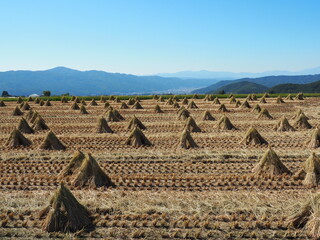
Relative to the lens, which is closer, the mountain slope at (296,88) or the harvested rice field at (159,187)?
the harvested rice field at (159,187)

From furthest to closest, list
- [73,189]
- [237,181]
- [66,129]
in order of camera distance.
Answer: [66,129] → [237,181] → [73,189]

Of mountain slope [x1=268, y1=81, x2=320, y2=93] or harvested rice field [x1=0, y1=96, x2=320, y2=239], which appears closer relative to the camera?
harvested rice field [x1=0, y1=96, x2=320, y2=239]

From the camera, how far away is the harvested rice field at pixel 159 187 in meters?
6.01

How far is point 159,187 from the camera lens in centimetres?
827

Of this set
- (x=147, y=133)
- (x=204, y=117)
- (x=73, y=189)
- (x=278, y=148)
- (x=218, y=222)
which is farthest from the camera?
(x=204, y=117)

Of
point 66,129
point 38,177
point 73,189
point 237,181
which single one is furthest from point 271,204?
point 66,129

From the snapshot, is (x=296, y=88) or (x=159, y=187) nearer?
(x=159, y=187)

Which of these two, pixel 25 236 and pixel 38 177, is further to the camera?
pixel 38 177

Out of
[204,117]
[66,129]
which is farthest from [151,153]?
[204,117]

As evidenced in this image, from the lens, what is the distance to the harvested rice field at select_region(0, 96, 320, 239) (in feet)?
19.7

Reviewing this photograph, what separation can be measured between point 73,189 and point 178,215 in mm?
2811

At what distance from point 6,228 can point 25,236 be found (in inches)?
20.3

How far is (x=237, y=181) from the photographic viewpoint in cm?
865

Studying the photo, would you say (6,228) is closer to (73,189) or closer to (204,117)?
(73,189)
